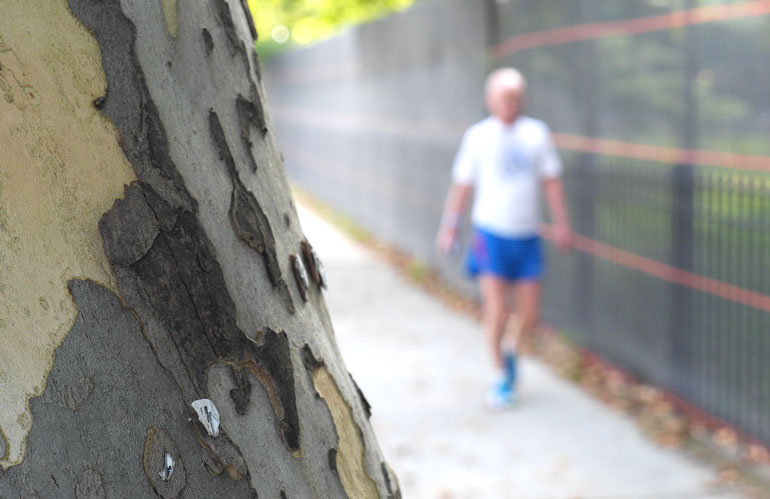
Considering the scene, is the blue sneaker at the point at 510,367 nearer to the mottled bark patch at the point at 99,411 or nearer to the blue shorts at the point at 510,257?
the blue shorts at the point at 510,257

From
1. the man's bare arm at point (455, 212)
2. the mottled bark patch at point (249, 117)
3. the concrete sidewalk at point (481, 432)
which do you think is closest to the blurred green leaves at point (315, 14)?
the concrete sidewalk at point (481, 432)

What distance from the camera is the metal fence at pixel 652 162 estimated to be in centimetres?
555

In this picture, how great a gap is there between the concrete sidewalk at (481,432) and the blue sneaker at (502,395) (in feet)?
0.22

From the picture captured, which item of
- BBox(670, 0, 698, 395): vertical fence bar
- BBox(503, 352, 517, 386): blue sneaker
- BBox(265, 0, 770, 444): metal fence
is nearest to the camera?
BBox(265, 0, 770, 444): metal fence

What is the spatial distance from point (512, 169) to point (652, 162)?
3.18 ft

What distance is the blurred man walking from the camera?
643 centimetres

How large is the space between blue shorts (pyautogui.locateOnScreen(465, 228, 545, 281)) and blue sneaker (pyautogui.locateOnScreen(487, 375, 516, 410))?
0.66 metres

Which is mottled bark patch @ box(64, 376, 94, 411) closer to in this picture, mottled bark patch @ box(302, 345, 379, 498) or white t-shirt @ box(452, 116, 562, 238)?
mottled bark patch @ box(302, 345, 379, 498)

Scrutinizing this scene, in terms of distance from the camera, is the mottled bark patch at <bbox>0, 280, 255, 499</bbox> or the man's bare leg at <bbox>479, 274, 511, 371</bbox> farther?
the man's bare leg at <bbox>479, 274, 511, 371</bbox>

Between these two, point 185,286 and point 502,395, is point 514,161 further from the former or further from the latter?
point 185,286

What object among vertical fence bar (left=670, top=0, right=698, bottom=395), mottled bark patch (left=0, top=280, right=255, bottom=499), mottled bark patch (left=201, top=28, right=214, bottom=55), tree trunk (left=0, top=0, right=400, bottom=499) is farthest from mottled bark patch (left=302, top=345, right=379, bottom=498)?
vertical fence bar (left=670, top=0, right=698, bottom=395)

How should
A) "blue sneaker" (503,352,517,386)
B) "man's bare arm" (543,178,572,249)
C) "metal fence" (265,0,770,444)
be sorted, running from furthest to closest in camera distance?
"blue sneaker" (503,352,517,386)
"man's bare arm" (543,178,572,249)
"metal fence" (265,0,770,444)

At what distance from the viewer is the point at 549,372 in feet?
24.1

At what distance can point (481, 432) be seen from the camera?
6078 mm
